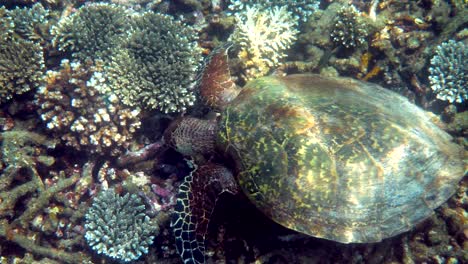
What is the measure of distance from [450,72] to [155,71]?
4733mm

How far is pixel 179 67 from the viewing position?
170 inches

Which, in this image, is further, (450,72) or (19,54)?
(450,72)

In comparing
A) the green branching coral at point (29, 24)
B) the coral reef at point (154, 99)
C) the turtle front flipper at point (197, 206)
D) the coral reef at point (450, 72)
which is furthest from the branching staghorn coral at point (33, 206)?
the coral reef at point (450, 72)

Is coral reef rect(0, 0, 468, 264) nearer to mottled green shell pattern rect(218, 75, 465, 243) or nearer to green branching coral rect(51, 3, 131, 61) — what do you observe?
green branching coral rect(51, 3, 131, 61)

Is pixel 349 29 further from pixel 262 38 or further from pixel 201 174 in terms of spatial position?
pixel 201 174

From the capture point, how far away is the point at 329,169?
3.02 m

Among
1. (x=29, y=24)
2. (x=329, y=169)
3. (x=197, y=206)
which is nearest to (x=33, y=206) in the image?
(x=197, y=206)

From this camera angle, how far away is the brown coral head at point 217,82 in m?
4.16

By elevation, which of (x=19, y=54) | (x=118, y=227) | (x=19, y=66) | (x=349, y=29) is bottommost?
(x=118, y=227)

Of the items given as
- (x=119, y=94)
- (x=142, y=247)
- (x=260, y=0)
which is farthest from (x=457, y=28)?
(x=142, y=247)

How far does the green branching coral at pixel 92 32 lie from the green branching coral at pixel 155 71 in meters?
0.38

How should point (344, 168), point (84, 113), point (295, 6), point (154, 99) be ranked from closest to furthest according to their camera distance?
point (344, 168) → point (84, 113) → point (154, 99) → point (295, 6)

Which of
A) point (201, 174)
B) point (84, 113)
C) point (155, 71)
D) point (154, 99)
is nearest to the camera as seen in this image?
point (201, 174)

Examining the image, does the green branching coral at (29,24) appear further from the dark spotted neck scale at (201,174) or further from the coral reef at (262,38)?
the coral reef at (262,38)
